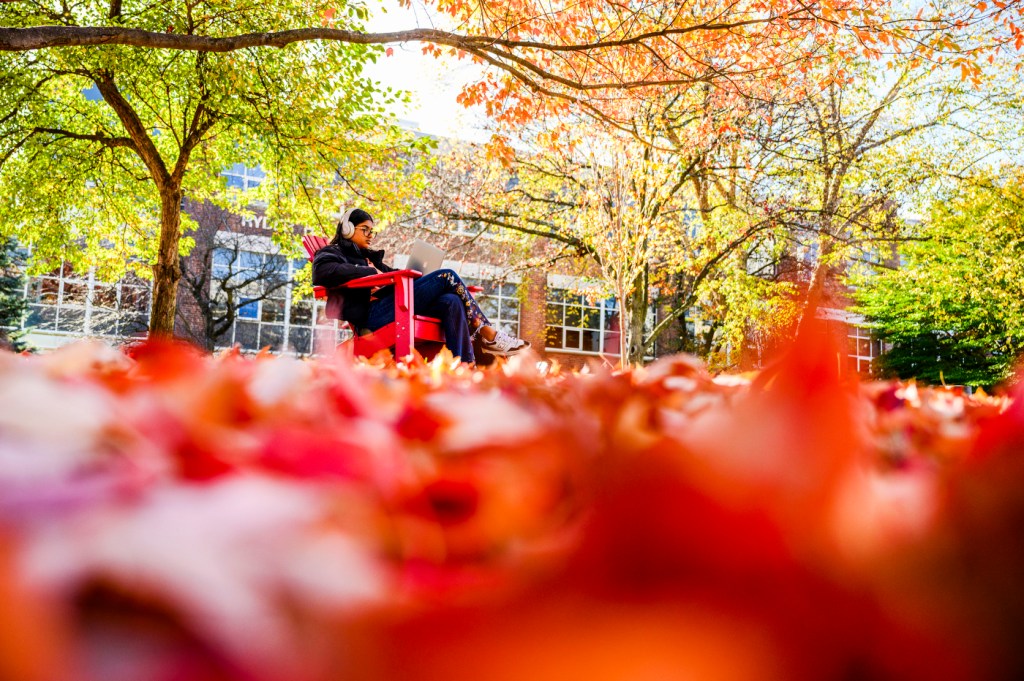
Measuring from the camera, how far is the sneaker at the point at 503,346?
17.7 ft

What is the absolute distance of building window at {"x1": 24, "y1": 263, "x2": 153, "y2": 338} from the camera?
20469mm

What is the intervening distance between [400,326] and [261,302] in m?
18.6

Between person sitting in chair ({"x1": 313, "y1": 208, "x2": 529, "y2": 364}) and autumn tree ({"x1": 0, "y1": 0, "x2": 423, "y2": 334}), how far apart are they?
11.6ft

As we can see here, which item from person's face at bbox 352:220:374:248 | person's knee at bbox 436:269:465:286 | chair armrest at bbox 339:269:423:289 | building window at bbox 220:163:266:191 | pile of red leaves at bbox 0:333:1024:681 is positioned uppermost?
building window at bbox 220:163:266:191

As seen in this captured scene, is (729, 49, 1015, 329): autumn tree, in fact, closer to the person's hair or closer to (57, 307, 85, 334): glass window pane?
the person's hair

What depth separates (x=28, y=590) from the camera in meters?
0.21

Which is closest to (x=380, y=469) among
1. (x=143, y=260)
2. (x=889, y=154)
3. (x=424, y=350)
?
(x=424, y=350)

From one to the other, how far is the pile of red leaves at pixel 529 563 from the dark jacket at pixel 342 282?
5315 mm

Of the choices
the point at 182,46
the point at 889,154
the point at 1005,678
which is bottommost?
the point at 1005,678

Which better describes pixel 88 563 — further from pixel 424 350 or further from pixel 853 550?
pixel 424 350

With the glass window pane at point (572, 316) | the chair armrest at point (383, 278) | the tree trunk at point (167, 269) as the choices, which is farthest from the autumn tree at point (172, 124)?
the glass window pane at point (572, 316)

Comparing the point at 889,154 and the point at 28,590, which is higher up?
the point at 889,154

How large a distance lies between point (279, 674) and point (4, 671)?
0.26ft

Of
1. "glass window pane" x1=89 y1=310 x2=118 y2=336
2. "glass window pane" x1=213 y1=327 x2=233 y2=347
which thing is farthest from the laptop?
"glass window pane" x1=89 y1=310 x2=118 y2=336
